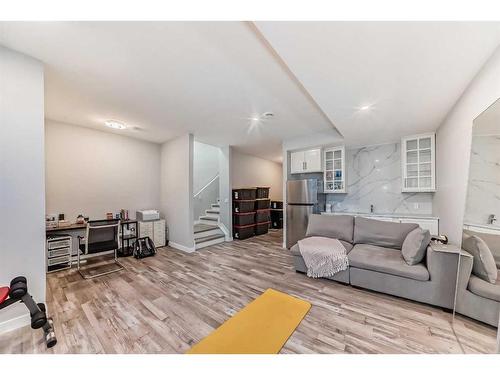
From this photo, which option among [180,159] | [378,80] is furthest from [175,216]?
[378,80]

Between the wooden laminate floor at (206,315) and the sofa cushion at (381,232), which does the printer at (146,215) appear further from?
the sofa cushion at (381,232)

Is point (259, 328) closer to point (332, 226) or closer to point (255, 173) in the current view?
point (332, 226)

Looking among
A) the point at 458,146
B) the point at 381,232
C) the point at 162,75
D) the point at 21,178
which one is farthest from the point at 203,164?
the point at 458,146

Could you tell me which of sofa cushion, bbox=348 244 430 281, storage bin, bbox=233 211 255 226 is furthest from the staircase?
sofa cushion, bbox=348 244 430 281

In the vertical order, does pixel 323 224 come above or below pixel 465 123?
below

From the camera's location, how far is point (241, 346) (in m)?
1.49

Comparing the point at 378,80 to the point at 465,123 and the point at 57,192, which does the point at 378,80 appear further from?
the point at 57,192

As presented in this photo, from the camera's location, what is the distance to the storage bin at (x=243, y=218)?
5347 millimetres

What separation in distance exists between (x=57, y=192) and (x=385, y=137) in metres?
6.52

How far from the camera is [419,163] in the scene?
11.7 ft

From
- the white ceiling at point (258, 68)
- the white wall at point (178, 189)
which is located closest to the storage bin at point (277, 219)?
the white wall at point (178, 189)

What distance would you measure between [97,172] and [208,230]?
2.94 m

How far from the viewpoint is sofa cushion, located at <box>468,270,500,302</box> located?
1.60m
